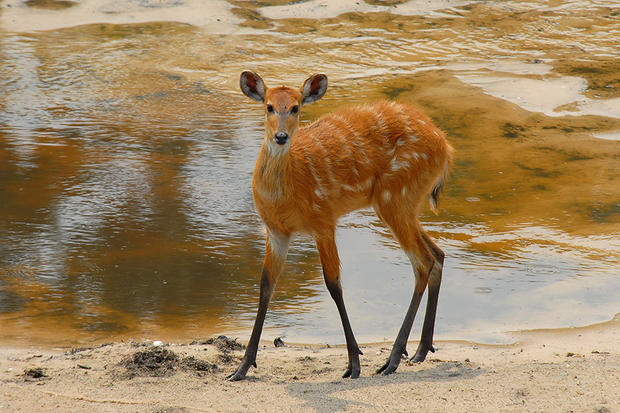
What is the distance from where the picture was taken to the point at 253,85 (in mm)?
5695

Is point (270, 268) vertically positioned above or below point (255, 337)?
above

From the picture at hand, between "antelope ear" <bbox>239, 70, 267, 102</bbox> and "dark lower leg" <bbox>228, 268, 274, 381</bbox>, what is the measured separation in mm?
1205

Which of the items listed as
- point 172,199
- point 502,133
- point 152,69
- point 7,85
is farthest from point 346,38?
point 172,199

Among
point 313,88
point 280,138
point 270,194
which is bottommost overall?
point 270,194

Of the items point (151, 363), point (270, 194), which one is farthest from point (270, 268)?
point (151, 363)

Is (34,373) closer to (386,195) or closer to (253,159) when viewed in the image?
(386,195)

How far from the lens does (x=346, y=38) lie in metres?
13.8

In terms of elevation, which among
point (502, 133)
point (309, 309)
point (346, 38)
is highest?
point (346, 38)

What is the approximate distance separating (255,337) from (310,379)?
479 millimetres

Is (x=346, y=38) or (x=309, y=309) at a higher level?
(x=346, y=38)

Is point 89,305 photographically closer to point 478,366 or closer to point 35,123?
point 478,366

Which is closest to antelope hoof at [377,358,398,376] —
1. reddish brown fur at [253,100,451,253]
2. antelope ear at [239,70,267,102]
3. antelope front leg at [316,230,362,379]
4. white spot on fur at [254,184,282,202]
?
antelope front leg at [316,230,362,379]

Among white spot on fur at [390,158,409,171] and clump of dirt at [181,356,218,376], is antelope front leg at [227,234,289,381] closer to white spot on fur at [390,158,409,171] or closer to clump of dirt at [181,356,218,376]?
clump of dirt at [181,356,218,376]

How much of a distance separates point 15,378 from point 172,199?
367cm
